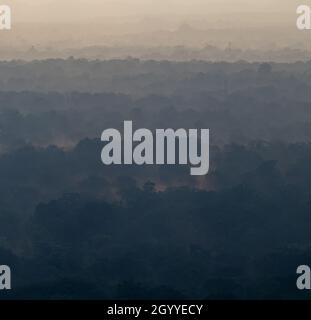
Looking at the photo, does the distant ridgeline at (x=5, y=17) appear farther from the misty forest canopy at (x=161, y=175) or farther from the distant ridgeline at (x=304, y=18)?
the distant ridgeline at (x=304, y=18)

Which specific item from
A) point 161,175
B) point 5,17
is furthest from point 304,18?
point 5,17

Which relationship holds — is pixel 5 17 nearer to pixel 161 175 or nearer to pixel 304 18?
pixel 161 175

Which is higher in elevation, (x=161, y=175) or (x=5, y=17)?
(x=5, y=17)

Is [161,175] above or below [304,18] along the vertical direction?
below

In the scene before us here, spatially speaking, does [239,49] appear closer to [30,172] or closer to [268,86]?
[268,86]

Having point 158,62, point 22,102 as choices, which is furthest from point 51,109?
point 158,62

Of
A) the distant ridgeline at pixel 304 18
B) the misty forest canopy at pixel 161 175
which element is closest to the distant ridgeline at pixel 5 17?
the misty forest canopy at pixel 161 175

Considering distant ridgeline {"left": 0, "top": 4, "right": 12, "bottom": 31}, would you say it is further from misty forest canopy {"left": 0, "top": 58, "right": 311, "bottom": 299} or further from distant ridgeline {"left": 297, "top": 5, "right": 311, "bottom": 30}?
distant ridgeline {"left": 297, "top": 5, "right": 311, "bottom": 30}
